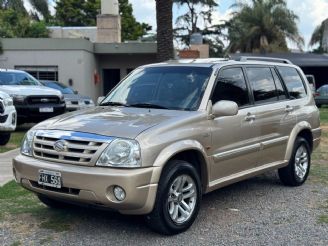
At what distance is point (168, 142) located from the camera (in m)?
5.18

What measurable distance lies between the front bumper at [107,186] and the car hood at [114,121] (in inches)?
14.5

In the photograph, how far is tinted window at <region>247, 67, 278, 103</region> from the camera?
6.78m

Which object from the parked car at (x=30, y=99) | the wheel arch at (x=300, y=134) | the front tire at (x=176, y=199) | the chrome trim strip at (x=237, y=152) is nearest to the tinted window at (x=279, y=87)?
the wheel arch at (x=300, y=134)

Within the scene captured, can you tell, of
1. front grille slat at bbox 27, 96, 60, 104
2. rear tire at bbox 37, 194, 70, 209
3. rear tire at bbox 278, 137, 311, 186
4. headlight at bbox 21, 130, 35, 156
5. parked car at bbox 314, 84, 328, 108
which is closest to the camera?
headlight at bbox 21, 130, 35, 156

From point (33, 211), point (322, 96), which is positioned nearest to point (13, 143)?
point (33, 211)

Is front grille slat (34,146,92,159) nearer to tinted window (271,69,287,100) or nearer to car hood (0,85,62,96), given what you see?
tinted window (271,69,287,100)

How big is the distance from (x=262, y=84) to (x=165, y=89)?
1524 millimetres

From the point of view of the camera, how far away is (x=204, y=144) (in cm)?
565

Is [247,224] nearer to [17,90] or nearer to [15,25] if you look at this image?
[17,90]

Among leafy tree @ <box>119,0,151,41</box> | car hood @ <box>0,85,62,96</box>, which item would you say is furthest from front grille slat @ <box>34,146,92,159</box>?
leafy tree @ <box>119,0,151,41</box>

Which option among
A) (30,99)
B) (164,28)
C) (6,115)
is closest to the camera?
(6,115)

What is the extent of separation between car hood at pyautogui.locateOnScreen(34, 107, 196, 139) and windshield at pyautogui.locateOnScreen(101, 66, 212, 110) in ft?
0.74

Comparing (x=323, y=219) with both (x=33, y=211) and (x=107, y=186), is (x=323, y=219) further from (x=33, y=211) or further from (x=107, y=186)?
(x=33, y=211)

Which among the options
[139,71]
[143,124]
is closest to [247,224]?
[143,124]
